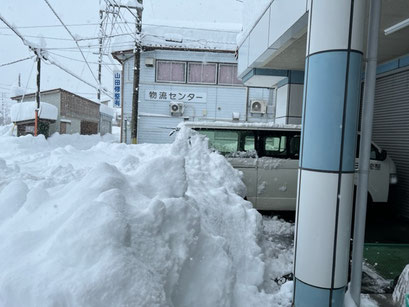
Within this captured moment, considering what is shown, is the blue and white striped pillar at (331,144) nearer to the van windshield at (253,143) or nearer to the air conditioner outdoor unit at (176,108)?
the van windshield at (253,143)

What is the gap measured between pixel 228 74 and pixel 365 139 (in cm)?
1445

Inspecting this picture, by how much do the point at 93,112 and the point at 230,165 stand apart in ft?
64.9

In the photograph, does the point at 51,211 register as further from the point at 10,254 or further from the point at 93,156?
the point at 93,156

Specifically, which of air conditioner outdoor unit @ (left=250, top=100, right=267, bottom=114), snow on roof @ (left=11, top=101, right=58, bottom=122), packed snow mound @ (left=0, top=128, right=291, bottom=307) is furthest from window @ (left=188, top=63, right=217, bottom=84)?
packed snow mound @ (left=0, top=128, right=291, bottom=307)

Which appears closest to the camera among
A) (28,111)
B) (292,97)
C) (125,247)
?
(125,247)

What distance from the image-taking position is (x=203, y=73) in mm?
16406

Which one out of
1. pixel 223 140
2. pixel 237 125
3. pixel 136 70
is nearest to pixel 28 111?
pixel 136 70

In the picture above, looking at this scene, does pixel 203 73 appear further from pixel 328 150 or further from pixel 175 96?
pixel 328 150

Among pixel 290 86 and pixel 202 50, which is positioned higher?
pixel 202 50

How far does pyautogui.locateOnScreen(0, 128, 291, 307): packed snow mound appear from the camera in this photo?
1.60 meters

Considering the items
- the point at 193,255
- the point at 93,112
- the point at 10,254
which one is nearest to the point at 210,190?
the point at 193,255

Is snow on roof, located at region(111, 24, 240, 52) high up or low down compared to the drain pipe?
up

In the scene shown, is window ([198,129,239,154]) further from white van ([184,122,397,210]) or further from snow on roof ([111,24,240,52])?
snow on roof ([111,24,240,52])

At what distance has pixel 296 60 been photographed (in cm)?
713
